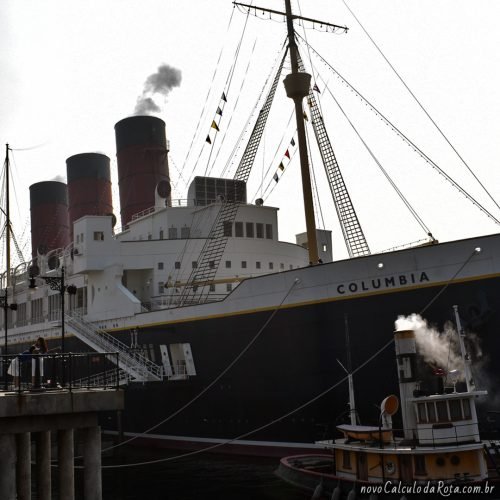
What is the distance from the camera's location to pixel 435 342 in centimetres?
2023

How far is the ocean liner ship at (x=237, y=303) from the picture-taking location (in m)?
20.9

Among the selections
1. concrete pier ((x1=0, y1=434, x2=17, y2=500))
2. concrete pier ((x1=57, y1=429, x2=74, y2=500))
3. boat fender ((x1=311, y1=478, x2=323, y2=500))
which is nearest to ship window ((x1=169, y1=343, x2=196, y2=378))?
boat fender ((x1=311, y1=478, x2=323, y2=500))

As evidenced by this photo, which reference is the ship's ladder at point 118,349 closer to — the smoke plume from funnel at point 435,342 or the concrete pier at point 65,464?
the smoke plume from funnel at point 435,342

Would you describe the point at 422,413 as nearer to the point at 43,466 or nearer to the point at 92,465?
the point at 92,465

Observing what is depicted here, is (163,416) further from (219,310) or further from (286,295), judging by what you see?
(286,295)

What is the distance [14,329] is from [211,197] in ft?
62.1

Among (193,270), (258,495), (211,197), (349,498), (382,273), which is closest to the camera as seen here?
(349,498)

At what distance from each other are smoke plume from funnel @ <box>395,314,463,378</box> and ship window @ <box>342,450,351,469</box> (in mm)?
4302

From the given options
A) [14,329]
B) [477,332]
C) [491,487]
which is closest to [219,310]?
[477,332]

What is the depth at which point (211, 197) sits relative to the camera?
115 feet

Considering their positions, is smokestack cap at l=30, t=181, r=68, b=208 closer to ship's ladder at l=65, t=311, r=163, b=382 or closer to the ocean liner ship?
the ocean liner ship

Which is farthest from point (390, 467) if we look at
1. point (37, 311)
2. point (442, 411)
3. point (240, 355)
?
point (37, 311)

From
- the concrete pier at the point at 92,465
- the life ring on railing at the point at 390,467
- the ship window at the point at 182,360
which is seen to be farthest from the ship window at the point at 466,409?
the ship window at the point at 182,360

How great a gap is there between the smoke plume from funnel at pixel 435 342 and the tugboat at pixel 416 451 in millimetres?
2906
